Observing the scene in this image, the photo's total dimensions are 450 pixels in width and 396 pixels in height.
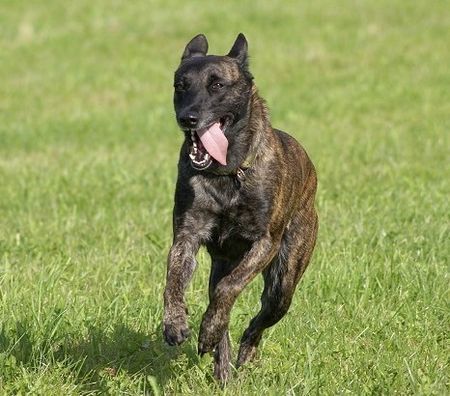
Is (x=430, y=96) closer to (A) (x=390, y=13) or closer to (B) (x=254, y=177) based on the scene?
(A) (x=390, y=13)

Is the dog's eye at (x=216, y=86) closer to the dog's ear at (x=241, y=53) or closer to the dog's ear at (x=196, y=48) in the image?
the dog's ear at (x=241, y=53)

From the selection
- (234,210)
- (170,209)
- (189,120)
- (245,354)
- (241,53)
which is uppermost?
(241,53)

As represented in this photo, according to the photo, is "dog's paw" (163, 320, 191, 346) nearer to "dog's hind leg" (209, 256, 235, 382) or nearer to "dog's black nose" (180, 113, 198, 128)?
"dog's hind leg" (209, 256, 235, 382)

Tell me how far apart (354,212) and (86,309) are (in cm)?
372

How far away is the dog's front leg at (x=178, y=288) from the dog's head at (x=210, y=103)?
0.47 metres

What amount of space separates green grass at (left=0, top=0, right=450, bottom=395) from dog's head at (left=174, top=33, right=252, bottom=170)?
1.29 m

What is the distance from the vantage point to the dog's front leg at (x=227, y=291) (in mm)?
5414

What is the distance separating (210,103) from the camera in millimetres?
5871

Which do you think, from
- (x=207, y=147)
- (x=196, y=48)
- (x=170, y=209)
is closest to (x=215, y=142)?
(x=207, y=147)

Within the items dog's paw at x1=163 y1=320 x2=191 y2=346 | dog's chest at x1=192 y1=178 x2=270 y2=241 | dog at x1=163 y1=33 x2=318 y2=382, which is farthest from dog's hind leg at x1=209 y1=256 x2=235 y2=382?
dog's paw at x1=163 y1=320 x2=191 y2=346

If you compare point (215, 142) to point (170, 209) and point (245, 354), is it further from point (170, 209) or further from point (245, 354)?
point (170, 209)

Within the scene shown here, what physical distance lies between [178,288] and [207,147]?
0.81 m

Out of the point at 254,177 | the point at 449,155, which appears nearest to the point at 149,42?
the point at 449,155

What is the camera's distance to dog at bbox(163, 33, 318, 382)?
5660 millimetres
